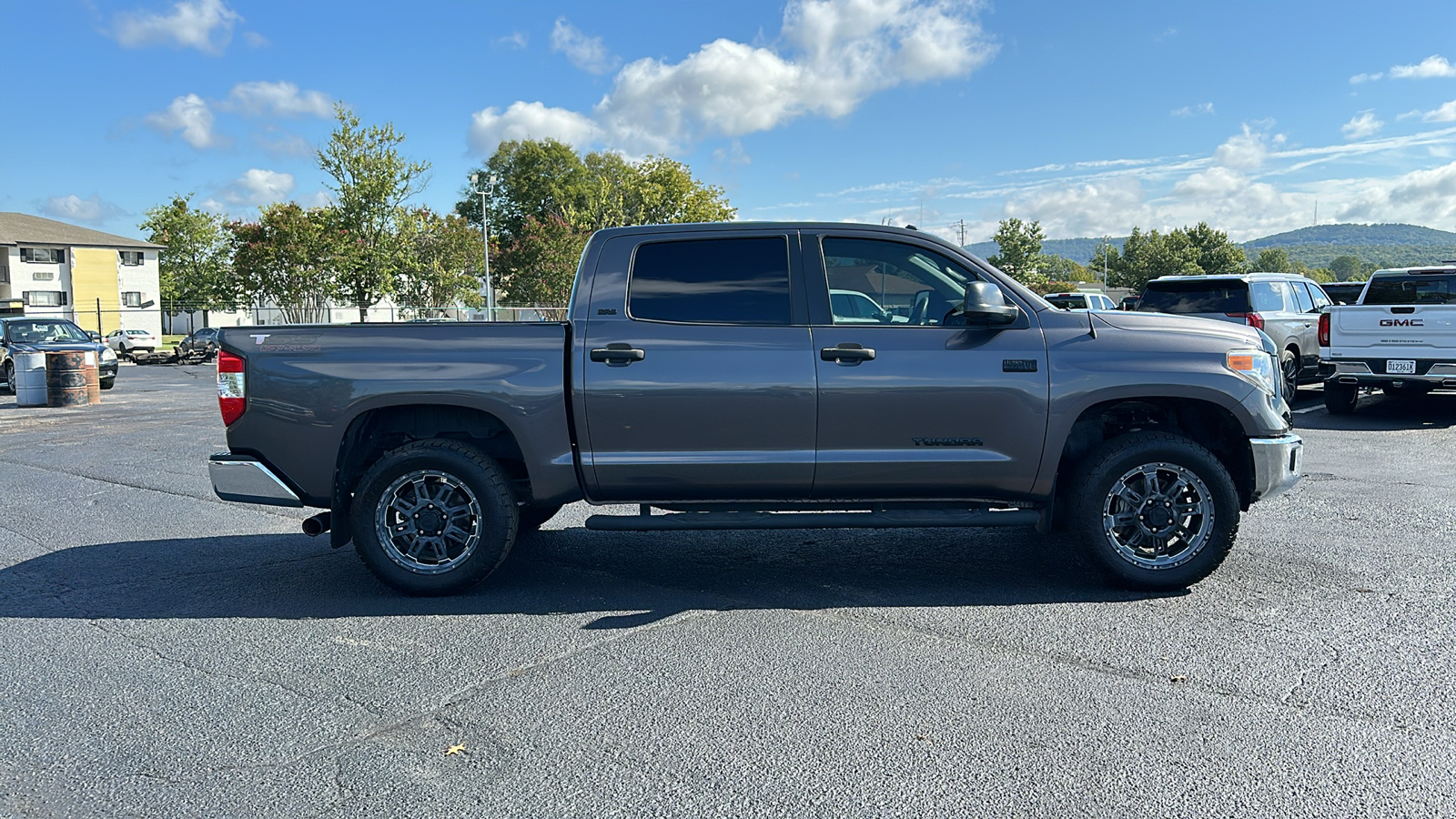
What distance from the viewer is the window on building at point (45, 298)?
167 ft

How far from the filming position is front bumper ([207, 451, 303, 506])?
17.8 feet

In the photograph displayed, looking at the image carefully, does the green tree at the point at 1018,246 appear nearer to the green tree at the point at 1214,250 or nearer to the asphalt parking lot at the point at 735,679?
the green tree at the point at 1214,250

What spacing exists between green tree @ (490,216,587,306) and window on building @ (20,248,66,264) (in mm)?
22699

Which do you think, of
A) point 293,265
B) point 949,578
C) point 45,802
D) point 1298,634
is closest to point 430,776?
point 45,802

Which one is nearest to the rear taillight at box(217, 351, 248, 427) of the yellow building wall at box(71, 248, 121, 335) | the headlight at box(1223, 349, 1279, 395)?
the headlight at box(1223, 349, 1279, 395)

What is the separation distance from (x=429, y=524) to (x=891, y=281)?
281 cm

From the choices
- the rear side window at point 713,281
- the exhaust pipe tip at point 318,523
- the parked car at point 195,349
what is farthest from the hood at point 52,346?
the rear side window at point 713,281

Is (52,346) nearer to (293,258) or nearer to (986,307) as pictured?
(293,258)

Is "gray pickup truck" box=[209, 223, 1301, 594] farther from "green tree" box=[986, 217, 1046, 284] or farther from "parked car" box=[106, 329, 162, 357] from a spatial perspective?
"green tree" box=[986, 217, 1046, 284]

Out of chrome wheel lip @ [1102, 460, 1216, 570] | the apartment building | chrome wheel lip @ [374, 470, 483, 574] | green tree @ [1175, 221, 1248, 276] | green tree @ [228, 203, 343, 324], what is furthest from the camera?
green tree @ [1175, 221, 1248, 276]

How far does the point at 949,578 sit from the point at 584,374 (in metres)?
2.34

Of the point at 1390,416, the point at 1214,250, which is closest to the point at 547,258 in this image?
the point at 1390,416

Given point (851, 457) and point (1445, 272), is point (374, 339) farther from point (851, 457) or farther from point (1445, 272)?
point (1445, 272)

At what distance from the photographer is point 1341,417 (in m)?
13.6
